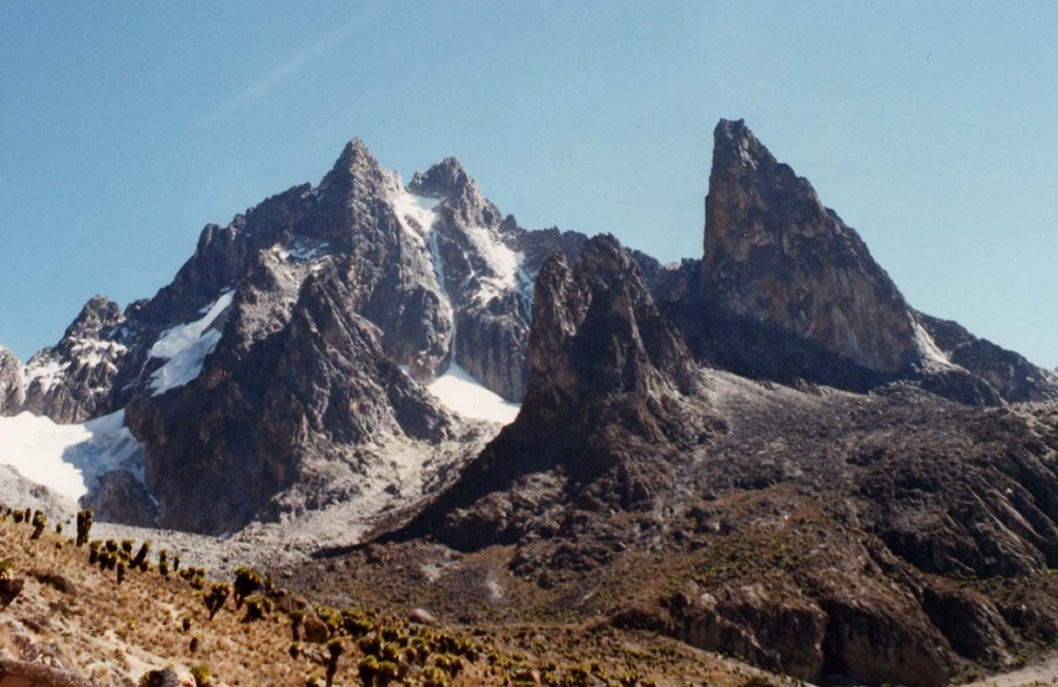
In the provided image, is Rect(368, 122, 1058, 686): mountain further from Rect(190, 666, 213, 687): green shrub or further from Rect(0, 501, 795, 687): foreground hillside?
Rect(190, 666, 213, 687): green shrub

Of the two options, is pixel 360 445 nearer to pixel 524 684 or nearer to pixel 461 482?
pixel 461 482

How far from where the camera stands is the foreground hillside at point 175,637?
25.4 m

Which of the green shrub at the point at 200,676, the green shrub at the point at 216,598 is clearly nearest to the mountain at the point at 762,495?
the green shrub at the point at 216,598

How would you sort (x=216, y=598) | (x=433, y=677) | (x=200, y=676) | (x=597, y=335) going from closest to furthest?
(x=200, y=676)
(x=433, y=677)
(x=216, y=598)
(x=597, y=335)

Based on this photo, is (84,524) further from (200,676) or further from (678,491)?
(678,491)

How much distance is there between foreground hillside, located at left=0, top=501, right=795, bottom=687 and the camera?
83.3 ft

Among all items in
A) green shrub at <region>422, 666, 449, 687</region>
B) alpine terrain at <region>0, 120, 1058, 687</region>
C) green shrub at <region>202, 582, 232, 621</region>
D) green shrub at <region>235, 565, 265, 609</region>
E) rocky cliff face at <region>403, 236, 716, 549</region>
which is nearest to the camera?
green shrub at <region>422, 666, 449, 687</region>

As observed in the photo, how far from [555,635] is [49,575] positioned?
55.1 m

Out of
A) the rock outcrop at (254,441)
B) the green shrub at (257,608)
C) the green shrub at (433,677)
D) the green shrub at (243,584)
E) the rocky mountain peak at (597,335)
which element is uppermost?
the rocky mountain peak at (597,335)

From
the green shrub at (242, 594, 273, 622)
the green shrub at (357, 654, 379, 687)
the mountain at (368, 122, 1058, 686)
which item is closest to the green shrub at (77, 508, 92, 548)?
the green shrub at (242, 594, 273, 622)

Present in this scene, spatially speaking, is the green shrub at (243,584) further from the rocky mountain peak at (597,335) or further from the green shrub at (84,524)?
the rocky mountain peak at (597,335)

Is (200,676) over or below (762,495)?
below

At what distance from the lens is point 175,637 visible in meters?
32.6

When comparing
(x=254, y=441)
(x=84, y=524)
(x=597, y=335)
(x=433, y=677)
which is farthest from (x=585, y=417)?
(x=433, y=677)
